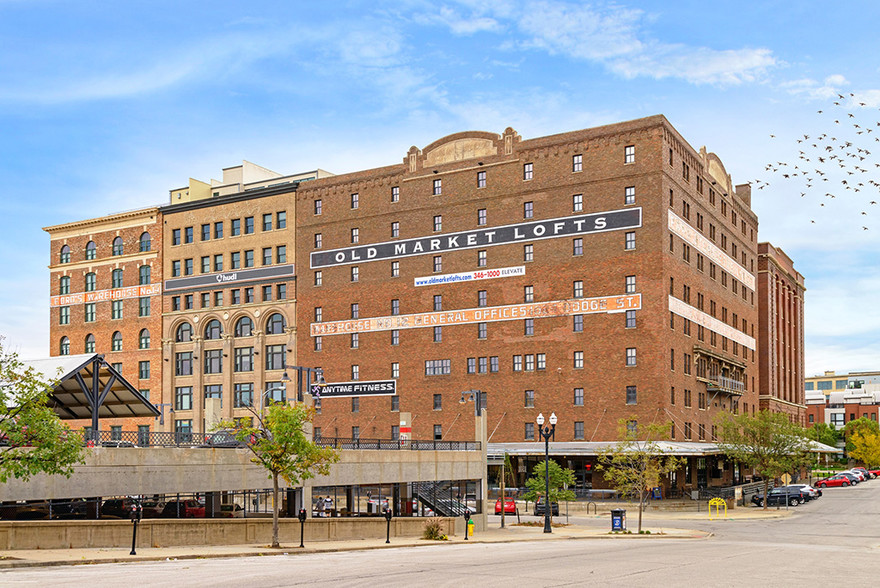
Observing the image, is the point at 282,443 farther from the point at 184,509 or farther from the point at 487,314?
the point at 487,314

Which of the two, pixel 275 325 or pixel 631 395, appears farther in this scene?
pixel 275 325

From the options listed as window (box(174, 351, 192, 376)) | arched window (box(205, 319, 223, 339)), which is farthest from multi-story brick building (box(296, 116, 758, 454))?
window (box(174, 351, 192, 376))

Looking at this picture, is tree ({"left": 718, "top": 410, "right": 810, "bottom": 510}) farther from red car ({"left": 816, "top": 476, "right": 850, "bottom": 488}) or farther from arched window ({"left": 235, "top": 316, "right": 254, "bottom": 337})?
arched window ({"left": 235, "top": 316, "right": 254, "bottom": 337})

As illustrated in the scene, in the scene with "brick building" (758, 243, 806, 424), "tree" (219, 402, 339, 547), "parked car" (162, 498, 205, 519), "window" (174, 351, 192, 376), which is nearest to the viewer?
"tree" (219, 402, 339, 547)

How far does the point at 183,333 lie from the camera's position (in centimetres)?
9450

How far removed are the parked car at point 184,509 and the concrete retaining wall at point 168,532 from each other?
3.63 metres

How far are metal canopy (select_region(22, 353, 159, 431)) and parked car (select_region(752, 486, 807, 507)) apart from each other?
52.7 metres

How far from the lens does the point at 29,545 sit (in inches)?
1103

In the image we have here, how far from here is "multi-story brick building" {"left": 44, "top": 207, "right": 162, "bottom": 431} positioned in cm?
9562

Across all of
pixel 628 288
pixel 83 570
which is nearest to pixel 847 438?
pixel 628 288

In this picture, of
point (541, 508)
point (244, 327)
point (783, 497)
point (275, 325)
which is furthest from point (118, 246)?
point (783, 497)

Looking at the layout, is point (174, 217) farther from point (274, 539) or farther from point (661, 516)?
point (274, 539)

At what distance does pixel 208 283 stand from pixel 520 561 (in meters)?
69.8

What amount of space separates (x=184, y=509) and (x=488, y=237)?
46.7 m
